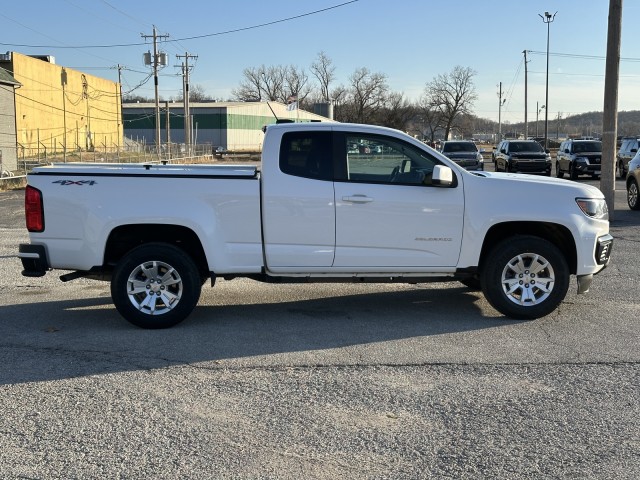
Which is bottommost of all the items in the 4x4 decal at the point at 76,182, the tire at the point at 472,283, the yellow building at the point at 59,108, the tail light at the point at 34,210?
the tire at the point at 472,283

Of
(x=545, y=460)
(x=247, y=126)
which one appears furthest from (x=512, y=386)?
(x=247, y=126)

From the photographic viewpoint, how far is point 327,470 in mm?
3832

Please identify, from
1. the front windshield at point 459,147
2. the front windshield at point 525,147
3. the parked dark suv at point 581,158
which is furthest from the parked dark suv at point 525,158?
the front windshield at point 459,147

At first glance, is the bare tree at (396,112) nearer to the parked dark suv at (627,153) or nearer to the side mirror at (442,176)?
the parked dark suv at (627,153)

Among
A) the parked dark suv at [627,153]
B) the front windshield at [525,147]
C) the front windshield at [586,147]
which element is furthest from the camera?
the front windshield at [525,147]

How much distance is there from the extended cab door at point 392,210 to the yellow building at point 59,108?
108 ft

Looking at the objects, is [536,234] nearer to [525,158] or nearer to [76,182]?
[76,182]

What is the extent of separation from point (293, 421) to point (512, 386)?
172 centimetres

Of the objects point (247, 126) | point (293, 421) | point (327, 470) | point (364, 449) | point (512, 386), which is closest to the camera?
point (327, 470)

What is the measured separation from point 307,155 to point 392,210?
1.00 m

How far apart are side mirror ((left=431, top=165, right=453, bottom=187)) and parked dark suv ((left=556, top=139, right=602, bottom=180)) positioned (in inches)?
1005

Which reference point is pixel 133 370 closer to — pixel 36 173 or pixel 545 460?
pixel 36 173

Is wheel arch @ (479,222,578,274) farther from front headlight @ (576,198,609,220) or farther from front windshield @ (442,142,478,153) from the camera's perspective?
front windshield @ (442,142,478,153)

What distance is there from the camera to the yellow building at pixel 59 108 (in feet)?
144
